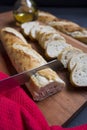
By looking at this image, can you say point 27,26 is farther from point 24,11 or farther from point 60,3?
point 60,3

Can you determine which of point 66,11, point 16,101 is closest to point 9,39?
point 16,101

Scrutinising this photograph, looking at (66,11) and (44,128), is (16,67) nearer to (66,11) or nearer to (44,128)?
(44,128)

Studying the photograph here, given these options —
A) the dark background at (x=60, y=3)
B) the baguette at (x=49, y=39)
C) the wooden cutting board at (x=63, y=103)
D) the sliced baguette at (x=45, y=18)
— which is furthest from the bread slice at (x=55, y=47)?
the dark background at (x=60, y=3)

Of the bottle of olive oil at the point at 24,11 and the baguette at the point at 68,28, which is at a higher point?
the bottle of olive oil at the point at 24,11

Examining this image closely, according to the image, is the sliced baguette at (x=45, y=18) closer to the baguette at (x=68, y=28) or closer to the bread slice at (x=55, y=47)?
the baguette at (x=68, y=28)

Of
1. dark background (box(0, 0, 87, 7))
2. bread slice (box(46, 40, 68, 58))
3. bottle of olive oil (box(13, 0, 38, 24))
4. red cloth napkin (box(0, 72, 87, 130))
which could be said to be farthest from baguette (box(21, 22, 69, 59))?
dark background (box(0, 0, 87, 7))

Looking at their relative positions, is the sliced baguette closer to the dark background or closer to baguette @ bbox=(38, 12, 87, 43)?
baguette @ bbox=(38, 12, 87, 43)
